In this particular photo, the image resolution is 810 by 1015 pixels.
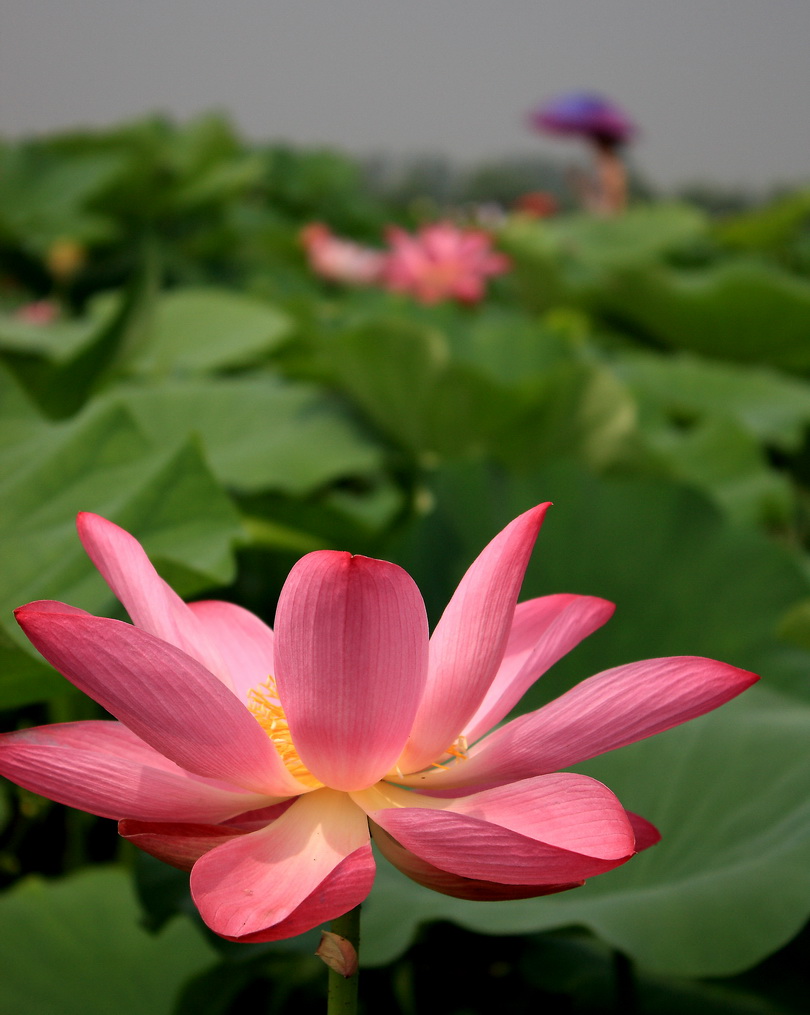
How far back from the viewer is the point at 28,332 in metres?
1.40

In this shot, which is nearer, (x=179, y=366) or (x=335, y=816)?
(x=335, y=816)

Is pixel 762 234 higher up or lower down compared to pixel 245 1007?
higher up

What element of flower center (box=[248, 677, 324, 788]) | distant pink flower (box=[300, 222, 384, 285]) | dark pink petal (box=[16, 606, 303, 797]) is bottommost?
distant pink flower (box=[300, 222, 384, 285])

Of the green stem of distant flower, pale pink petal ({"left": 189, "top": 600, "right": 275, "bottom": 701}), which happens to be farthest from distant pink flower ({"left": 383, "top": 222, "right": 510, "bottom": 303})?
the green stem of distant flower

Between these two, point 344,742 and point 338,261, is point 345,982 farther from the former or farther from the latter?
point 338,261

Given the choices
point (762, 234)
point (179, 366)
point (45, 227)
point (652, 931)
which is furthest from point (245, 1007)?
point (762, 234)

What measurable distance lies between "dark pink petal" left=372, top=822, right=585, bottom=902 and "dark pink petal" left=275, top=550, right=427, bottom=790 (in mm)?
24

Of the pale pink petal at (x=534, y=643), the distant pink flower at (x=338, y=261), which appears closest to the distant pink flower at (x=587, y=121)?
the distant pink flower at (x=338, y=261)

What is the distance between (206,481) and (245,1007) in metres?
0.40

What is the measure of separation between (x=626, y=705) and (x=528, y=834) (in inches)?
1.9

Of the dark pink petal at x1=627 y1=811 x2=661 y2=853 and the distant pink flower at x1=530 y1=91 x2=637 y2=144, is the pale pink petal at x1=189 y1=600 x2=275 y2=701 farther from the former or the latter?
the distant pink flower at x1=530 y1=91 x2=637 y2=144

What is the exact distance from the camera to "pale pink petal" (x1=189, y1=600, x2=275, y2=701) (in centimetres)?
38

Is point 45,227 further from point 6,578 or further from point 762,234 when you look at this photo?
point 762,234

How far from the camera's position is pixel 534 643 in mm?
372
